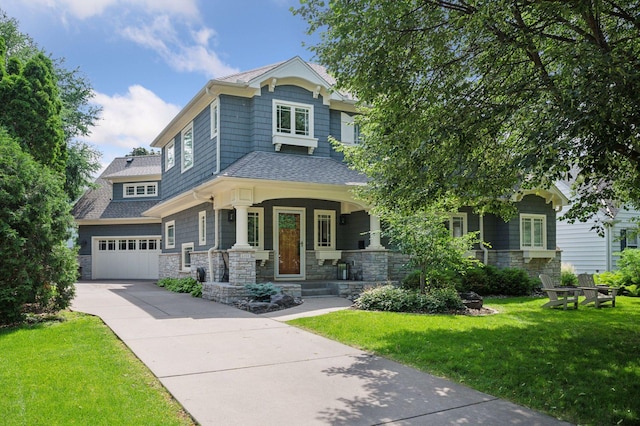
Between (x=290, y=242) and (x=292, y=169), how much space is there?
277 centimetres

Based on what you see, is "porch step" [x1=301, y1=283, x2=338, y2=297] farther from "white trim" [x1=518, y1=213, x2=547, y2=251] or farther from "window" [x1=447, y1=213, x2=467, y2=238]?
"white trim" [x1=518, y1=213, x2=547, y2=251]

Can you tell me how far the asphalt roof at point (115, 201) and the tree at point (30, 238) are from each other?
14.6m

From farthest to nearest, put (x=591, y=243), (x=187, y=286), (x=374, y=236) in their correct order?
(x=591, y=243) < (x=187, y=286) < (x=374, y=236)

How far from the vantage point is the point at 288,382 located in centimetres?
535

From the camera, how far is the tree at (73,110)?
24.2m

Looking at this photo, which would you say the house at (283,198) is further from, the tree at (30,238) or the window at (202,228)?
the tree at (30,238)

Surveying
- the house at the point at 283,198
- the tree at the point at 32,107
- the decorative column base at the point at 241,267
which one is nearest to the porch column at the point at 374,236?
the house at the point at 283,198

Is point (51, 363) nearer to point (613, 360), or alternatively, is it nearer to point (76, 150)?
point (613, 360)

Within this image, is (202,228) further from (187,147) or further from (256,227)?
(187,147)

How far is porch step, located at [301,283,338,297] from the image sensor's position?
44.4ft

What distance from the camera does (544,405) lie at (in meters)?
4.61

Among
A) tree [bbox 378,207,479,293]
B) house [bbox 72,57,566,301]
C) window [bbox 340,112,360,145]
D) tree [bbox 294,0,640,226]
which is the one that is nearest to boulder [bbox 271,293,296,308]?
house [bbox 72,57,566,301]

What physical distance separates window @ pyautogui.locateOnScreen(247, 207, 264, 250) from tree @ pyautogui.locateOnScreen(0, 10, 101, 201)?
46.9 ft

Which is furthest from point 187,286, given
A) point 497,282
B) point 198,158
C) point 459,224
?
point 497,282
